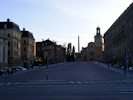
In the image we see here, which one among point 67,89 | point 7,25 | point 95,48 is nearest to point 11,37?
point 7,25

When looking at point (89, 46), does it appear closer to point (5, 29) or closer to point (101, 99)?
point (5, 29)

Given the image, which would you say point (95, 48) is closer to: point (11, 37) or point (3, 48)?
point (11, 37)

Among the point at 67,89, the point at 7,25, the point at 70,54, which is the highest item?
the point at 7,25

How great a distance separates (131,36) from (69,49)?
89.7 m

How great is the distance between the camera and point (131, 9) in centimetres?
5959

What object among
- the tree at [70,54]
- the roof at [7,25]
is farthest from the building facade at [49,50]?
the roof at [7,25]

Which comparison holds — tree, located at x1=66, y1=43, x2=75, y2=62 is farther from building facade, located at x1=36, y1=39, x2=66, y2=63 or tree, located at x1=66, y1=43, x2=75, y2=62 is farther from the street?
the street

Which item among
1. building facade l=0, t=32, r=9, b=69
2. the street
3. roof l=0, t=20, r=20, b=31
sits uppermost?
roof l=0, t=20, r=20, b=31

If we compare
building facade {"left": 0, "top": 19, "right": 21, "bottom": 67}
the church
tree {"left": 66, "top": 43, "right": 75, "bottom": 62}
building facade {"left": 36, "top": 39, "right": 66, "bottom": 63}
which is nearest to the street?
building facade {"left": 0, "top": 19, "right": 21, "bottom": 67}

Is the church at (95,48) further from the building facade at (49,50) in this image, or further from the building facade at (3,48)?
the building facade at (3,48)

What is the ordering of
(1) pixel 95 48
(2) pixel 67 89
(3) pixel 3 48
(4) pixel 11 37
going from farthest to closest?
1. (1) pixel 95 48
2. (4) pixel 11 37
3. (3) pixel 3 48
4. (2) pixel 67 89

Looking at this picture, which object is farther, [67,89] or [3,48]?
[3,48]

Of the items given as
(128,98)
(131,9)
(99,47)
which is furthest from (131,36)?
(99,47)

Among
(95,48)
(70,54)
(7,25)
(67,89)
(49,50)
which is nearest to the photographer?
(67,89)
